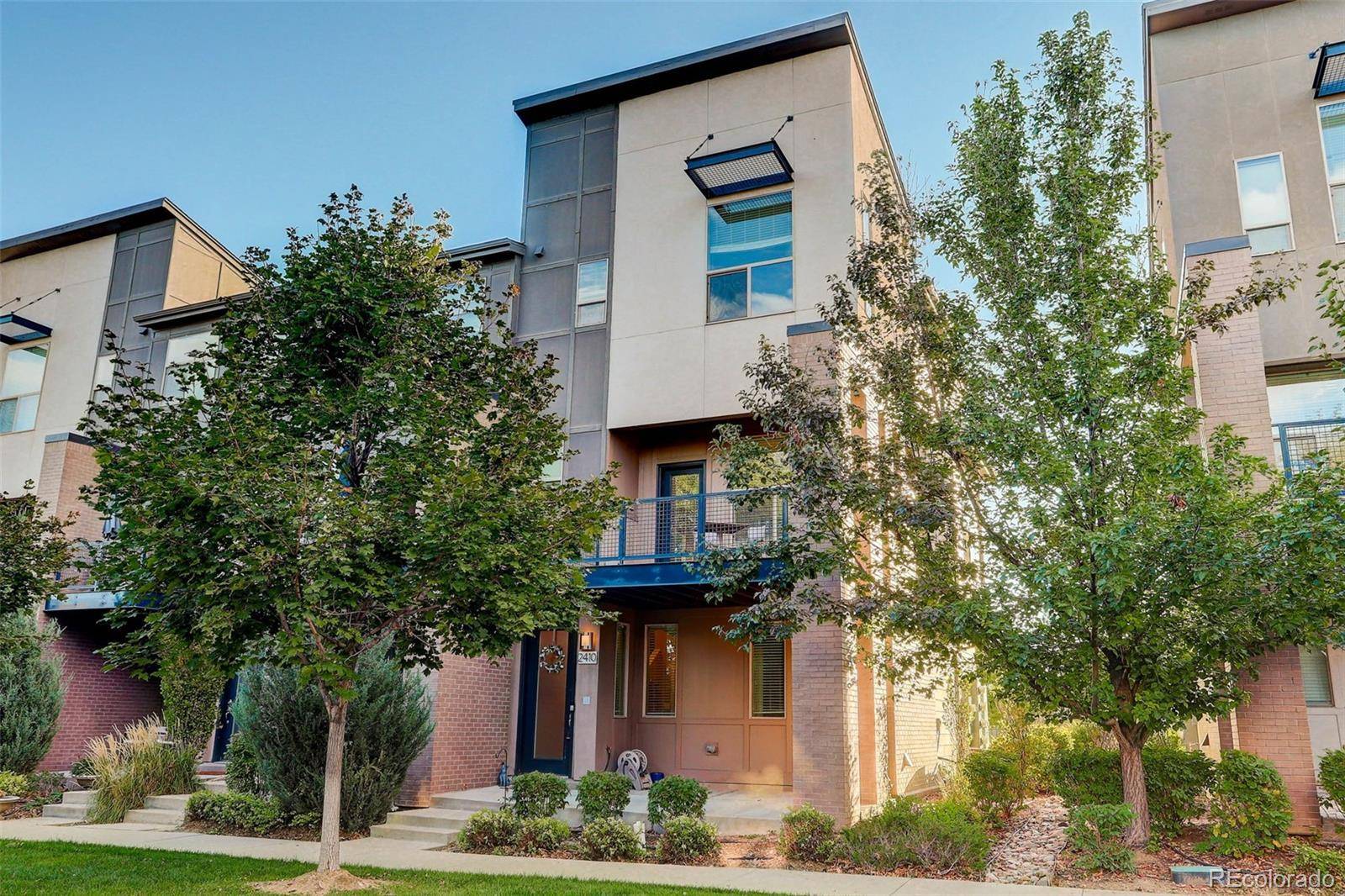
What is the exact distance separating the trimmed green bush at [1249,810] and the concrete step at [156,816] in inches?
492

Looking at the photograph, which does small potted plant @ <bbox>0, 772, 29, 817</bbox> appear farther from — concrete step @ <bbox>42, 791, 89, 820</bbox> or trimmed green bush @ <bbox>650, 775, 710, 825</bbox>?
trimmed green bush @ <bbox>650, 775, 710, 825</bbox>

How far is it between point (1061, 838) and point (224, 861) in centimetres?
919

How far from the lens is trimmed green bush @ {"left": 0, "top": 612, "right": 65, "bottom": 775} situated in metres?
15.0

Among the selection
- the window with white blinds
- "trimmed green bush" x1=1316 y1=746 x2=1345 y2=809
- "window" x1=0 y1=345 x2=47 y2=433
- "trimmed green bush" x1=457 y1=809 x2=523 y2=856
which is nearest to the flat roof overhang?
the window with white blinds

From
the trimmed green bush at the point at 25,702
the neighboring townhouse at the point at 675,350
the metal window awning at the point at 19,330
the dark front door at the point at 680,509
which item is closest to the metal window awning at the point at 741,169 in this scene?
the neighboring townhouse at the point at 675,350

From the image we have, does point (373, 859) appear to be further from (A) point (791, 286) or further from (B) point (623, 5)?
(B) point (623, 5)

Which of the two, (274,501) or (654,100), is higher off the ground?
(654,100)

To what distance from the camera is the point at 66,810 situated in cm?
1321

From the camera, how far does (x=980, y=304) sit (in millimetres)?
10250

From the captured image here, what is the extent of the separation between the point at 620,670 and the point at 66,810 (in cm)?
834

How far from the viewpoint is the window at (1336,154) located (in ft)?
39.5

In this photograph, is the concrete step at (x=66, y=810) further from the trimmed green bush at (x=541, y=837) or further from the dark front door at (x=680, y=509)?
the dark front door at (x=680, y=509)

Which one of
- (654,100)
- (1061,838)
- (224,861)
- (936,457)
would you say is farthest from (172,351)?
(1061,838)

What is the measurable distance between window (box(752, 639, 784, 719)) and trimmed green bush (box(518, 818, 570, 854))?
511 centimetres
